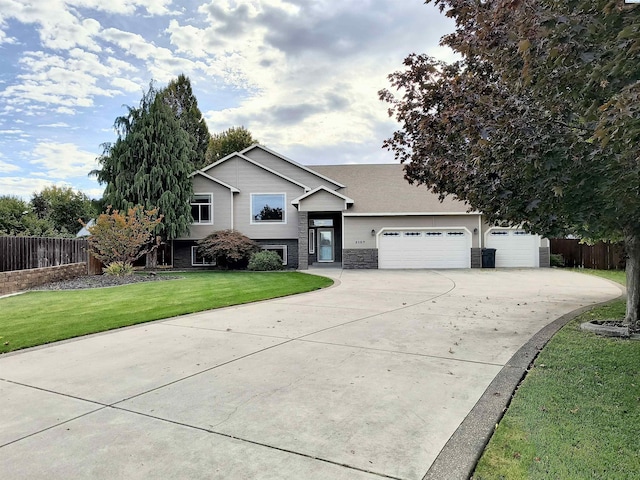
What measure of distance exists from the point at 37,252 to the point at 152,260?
7969mm

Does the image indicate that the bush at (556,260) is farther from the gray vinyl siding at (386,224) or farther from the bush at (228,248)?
the bush at (228,248)

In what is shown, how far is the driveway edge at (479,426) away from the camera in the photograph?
2840 millimetres

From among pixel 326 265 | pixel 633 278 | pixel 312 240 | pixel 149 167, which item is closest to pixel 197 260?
pixel 149 167

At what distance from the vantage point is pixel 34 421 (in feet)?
12.0

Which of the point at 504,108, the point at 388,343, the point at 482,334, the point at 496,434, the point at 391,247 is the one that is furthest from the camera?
the point at 391,247

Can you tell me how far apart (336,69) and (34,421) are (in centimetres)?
1668

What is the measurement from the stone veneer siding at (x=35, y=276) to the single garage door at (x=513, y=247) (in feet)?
65.3

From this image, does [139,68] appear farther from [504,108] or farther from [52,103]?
[504,108]

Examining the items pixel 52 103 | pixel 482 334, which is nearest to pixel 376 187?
pixel 52 103

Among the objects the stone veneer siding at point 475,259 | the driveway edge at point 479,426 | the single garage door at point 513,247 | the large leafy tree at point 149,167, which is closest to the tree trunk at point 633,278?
the driveway edge at point 479,426

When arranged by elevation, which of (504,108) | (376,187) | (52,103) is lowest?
(504,108)

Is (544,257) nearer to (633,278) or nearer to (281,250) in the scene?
(281,250)

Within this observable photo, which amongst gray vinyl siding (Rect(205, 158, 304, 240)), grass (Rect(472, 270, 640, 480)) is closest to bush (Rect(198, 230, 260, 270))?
gray vinyl siding (Rect(205, 158, 304, 240))

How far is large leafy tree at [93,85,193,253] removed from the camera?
2195cm
